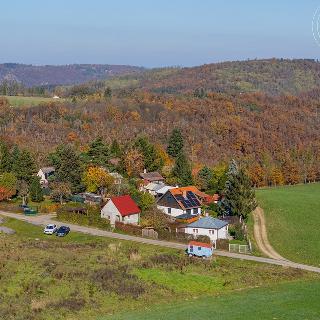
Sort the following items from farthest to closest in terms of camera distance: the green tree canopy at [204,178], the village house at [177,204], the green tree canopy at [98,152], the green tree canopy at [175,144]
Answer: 1. the green tree canopy at [175,144]
2. the green tree canopy at [98,152]
3. the green tree canopy at [204,178]
4. the village house at [177,204]

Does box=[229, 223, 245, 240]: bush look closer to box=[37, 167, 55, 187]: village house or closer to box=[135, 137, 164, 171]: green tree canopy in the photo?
box=[135, 137, 164, 171]: green tree canopy

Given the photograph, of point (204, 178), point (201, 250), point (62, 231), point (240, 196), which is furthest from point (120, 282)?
point (204, 178)

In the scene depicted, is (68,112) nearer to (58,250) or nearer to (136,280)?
(58,250)

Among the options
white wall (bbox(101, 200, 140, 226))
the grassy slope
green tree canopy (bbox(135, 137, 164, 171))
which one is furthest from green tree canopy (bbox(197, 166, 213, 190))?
the grassy slope

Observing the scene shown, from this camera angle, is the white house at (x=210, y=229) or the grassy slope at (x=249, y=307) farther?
the white house at (x=210, y=229)

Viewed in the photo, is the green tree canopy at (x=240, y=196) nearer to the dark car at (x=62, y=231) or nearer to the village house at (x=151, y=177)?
the dark car at (x=62, y=231)

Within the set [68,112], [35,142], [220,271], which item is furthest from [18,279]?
[68,112]

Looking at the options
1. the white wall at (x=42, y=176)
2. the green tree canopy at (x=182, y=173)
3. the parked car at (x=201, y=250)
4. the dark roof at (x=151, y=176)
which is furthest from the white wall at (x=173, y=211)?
the white wall at (x=42, y=176)
